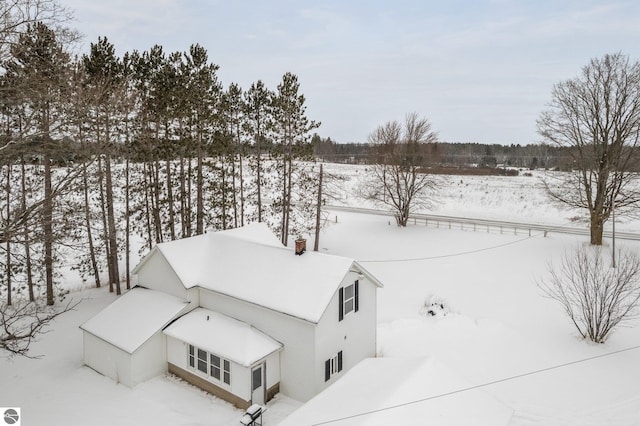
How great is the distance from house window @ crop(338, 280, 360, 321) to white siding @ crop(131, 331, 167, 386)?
6.67 m

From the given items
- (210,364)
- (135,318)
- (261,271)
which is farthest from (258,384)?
(135,318)

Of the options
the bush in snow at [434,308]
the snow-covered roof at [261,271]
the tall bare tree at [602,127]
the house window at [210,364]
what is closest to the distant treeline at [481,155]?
the tall bare tree at [602,127]

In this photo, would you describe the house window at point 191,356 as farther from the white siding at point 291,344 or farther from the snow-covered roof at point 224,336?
the white siding at point 291,344

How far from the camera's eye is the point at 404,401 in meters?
10.3

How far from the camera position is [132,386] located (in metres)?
13.7

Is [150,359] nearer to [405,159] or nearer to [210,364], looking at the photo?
[210,364]

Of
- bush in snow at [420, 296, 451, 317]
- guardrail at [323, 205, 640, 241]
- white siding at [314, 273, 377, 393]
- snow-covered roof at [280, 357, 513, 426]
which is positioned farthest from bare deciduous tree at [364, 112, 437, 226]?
snow-covered roof at [280, 357, 513, 426]

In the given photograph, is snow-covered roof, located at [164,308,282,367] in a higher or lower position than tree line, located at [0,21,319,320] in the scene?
lower

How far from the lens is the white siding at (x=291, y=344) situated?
42.3ft

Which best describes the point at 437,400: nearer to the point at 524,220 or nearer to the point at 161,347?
the point at 161,347

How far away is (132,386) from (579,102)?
30594mm

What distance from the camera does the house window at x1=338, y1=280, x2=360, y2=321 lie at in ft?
45.8

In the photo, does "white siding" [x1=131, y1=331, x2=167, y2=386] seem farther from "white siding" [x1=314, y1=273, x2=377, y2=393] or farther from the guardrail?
the guardrail

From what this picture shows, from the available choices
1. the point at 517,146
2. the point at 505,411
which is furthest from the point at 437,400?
the point at 517,146
